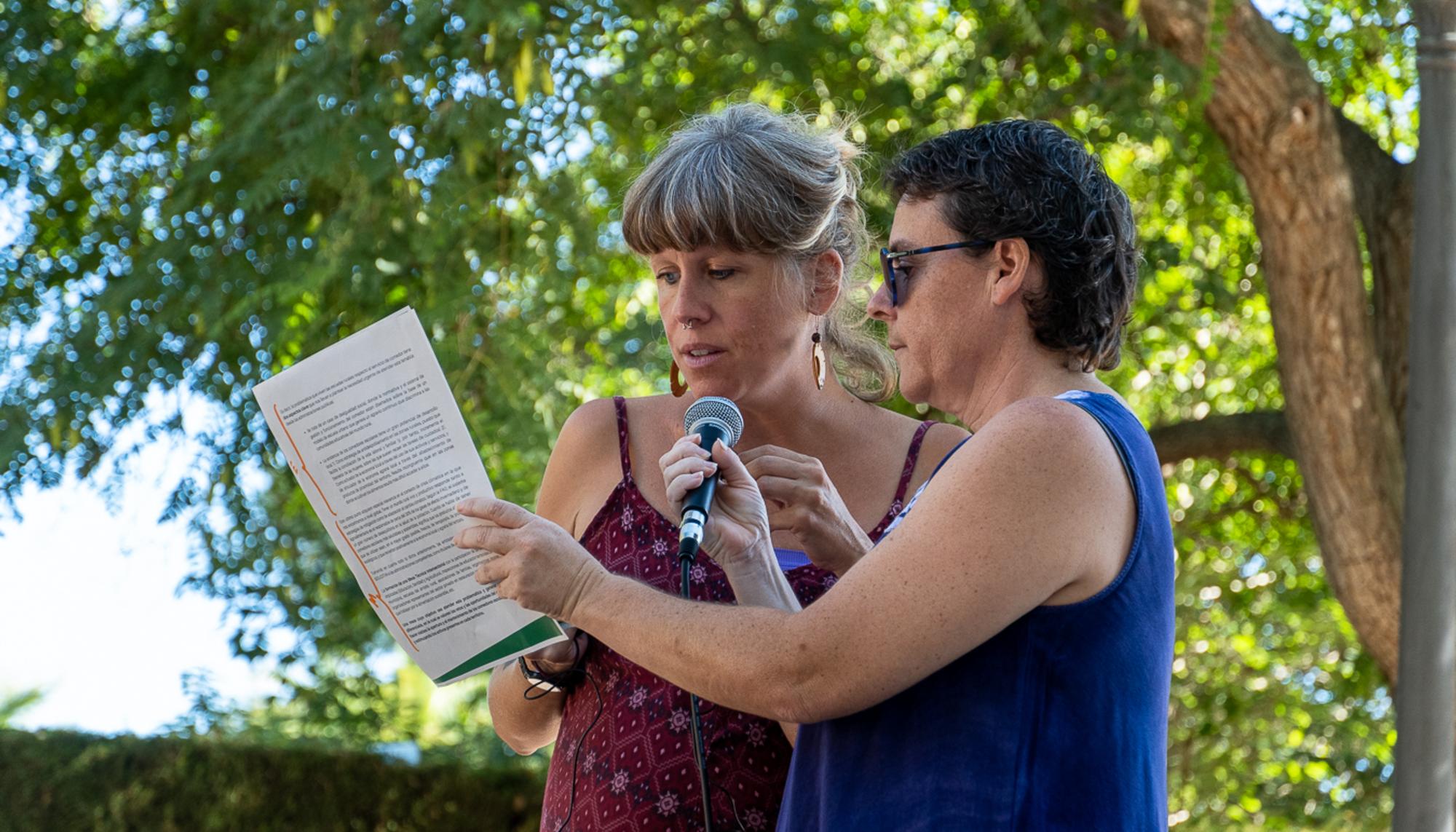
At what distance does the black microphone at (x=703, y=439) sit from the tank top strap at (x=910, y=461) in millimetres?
350

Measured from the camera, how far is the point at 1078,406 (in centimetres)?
165

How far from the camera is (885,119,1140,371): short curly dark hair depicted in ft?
5.99

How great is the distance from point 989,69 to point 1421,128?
2733 mm

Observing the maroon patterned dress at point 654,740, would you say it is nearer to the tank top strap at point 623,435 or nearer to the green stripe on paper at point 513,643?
the tank top strap at point 623,435

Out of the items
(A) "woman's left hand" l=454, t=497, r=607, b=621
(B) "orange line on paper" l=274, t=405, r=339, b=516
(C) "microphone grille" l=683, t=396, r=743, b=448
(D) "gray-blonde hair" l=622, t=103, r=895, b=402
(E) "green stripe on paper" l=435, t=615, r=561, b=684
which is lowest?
(E) "green stripe on paper" l=435, t=615, r=561, b=684

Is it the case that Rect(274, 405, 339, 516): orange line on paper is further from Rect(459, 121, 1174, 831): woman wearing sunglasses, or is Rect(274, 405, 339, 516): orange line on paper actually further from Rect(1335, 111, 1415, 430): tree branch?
Rect(1335, 111, 1415, 430): tree branch

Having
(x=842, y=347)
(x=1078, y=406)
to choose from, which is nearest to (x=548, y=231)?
(x=842, y=347)

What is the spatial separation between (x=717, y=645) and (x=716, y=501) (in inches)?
13.3

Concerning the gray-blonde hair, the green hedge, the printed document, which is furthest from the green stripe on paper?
the green hedge

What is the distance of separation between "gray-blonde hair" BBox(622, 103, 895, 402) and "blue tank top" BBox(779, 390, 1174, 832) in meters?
0.83

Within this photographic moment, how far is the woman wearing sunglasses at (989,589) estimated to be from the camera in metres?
1.56

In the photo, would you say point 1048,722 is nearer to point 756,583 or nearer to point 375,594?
point 756,583

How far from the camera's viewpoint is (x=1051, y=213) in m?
1.83

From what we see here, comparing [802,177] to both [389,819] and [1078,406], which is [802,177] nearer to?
[1078,406]
